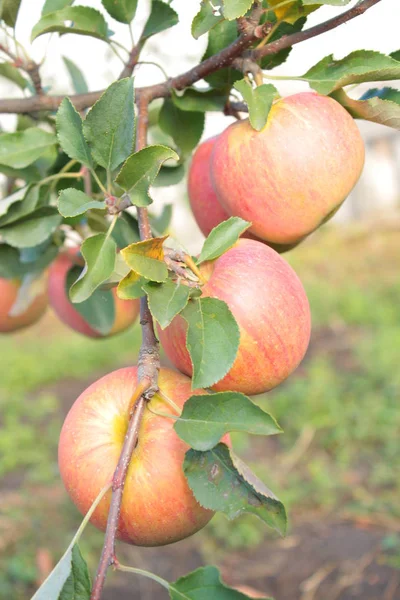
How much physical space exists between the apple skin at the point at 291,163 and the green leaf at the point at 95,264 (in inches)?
5.3

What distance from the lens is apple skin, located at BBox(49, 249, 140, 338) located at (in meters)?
1.00

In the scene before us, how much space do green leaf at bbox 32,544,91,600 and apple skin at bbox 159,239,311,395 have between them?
165mm

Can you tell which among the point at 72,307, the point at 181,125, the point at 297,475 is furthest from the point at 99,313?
the point at 297,475

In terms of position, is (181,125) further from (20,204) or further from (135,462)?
(135,462)

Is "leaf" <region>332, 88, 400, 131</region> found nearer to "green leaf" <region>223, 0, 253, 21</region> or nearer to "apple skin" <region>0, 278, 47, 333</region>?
"green leaf" <region>223, 0, 253, 21</region>

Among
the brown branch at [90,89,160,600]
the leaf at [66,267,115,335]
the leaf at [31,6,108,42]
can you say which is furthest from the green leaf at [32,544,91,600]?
the leaf at [31,6,108,42]

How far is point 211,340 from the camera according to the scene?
0.48 meters

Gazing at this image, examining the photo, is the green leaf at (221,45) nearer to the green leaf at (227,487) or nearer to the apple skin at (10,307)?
the green leaf at (227,487)

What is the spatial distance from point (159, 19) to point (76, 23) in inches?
3.5

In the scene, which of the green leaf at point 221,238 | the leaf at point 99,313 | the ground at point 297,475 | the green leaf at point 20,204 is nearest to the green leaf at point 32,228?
the green leaf at point 20,204

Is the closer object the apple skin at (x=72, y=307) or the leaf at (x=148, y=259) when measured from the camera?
the leaf at (x=148, y=259)

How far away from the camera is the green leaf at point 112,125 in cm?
54

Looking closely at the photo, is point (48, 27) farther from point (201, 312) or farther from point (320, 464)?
point (320, 464)

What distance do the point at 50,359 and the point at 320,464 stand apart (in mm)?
2022
